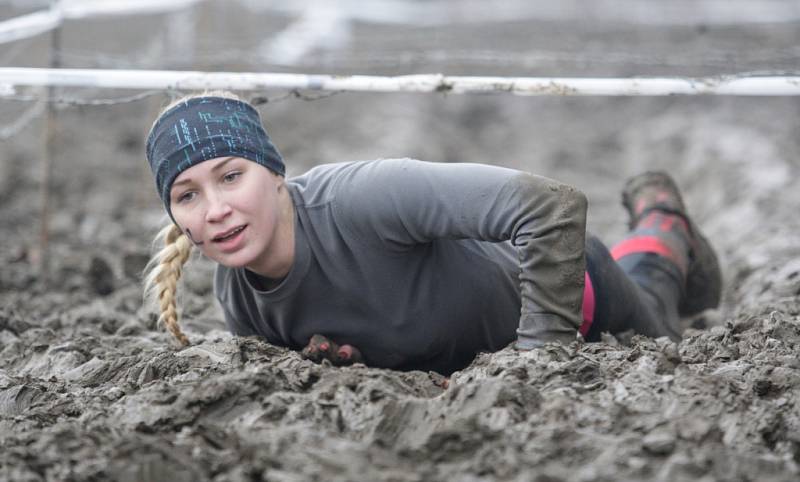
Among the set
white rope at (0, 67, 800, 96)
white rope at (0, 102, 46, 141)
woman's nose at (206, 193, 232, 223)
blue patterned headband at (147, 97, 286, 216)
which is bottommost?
white rope at (0, 102, 46, 141)

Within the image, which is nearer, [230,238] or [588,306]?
[230,238]

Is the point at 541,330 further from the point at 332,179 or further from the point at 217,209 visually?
the point at 217,209

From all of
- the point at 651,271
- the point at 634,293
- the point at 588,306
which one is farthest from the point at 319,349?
the point at 651,271

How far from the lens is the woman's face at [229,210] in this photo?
10.3 ft

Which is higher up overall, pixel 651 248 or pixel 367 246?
pixel 367 246

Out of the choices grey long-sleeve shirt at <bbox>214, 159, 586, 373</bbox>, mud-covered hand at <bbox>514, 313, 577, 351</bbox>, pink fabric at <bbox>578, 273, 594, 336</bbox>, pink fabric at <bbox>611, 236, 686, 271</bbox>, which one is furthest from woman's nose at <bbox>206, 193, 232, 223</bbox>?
pink fabric at <bbox>611, 236, 686, 271</bbox>

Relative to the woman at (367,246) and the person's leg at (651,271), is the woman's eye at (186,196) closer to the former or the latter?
the woman at (367,246)

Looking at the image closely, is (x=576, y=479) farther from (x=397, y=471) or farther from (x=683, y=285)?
(x=683, y=285)

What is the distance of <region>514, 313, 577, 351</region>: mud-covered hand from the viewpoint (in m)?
3.06

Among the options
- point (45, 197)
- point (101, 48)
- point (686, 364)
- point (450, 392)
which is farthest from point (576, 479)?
point (101, 48)

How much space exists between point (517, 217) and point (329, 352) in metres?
0.71

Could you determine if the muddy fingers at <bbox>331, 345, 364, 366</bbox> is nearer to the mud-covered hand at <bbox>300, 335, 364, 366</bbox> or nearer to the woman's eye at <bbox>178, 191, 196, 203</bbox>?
the mud-covered hand at <bbox>300, 335, 364, 366</bbox>

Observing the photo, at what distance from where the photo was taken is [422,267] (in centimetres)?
333

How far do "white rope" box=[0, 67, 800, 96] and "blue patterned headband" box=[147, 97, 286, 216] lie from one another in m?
0.62
